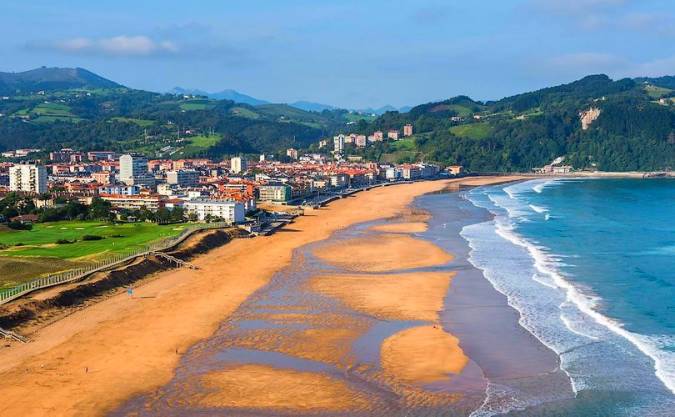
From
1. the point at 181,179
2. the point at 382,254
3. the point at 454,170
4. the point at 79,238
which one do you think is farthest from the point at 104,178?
the point at 454,170

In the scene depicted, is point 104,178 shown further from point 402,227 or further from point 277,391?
point 277,391

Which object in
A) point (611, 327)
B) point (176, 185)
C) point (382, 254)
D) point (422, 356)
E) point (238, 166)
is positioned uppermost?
point (238, 166)

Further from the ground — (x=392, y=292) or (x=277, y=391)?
(x=392, y=292)

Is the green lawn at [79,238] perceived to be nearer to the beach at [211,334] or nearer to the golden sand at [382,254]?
the beach at [211,334]

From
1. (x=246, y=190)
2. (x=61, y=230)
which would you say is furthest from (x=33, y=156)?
(x=61, y=230)

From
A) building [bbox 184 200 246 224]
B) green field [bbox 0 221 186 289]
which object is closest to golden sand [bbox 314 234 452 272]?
green field [bbox 0 221 186 289]

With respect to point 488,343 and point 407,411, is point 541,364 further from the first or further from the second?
point 407,411
